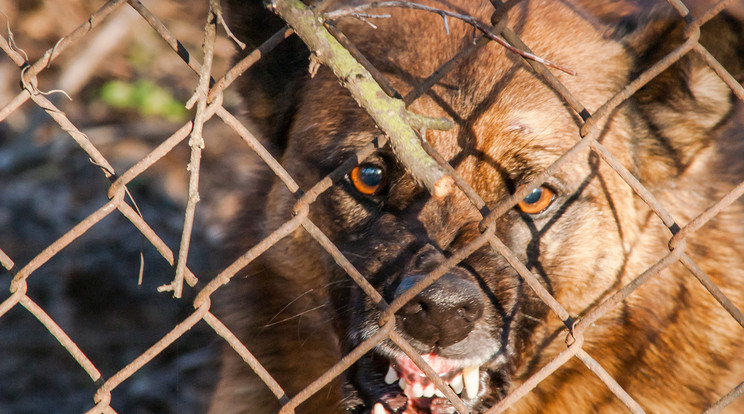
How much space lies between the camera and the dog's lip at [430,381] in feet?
7.37

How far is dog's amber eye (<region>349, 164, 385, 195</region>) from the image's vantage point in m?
2.54

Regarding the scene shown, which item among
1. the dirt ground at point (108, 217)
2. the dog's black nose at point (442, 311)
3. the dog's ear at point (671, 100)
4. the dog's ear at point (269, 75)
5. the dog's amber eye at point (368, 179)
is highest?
the dirt ground at point (108, 217)

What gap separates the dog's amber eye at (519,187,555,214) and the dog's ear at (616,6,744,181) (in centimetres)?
40

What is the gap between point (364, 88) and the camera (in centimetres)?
158

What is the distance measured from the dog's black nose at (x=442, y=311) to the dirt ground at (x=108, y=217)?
70.1 inches

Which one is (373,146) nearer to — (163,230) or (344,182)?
(344,182)

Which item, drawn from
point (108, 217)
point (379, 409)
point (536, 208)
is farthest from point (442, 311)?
point (108, 217)

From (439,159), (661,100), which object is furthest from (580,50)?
(439,159)

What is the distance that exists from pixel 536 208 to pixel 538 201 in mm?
26

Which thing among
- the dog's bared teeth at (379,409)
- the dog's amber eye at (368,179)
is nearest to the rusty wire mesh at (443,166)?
the dog's bared teeth at (379,409)

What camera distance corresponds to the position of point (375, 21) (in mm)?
2635

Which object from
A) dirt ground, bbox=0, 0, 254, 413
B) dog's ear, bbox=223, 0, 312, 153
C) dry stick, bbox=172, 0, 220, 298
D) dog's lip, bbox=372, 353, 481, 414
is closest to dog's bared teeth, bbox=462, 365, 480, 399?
dog's lip, bbox=372, 353, 481, 414

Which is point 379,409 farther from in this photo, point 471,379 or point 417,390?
point 471,379

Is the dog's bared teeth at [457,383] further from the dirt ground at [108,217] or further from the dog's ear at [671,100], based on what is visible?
the dirt ground at [108,217]
